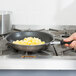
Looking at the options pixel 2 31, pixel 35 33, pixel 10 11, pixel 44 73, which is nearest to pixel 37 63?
pixel 44 73

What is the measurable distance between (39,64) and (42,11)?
0.70 metres

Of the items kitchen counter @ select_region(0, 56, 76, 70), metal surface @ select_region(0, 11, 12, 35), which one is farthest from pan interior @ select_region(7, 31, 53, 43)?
kitchen counter @ select_region(0, 56, 76, 70)

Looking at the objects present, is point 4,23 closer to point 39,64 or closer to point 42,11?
point 42,11

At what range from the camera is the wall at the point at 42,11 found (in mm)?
1349

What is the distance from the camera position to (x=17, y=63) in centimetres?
75

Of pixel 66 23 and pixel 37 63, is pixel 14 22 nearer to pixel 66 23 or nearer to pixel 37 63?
pixel 66 23

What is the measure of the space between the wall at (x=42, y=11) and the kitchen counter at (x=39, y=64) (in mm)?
651

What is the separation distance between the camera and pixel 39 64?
2.47 ft

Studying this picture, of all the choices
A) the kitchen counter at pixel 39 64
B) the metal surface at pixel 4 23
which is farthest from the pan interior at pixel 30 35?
the kitchen counter at pixel 39 64

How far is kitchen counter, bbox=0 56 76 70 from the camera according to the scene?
0.75 m

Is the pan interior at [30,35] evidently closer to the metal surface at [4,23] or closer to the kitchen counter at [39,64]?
the metal surface at [4,23]

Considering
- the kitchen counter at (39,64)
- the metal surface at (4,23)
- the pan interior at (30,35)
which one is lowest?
the kitchen counter at (39,64)

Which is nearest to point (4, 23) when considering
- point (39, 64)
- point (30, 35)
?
point (30, 35)

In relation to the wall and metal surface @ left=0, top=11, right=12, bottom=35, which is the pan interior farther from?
the wall
